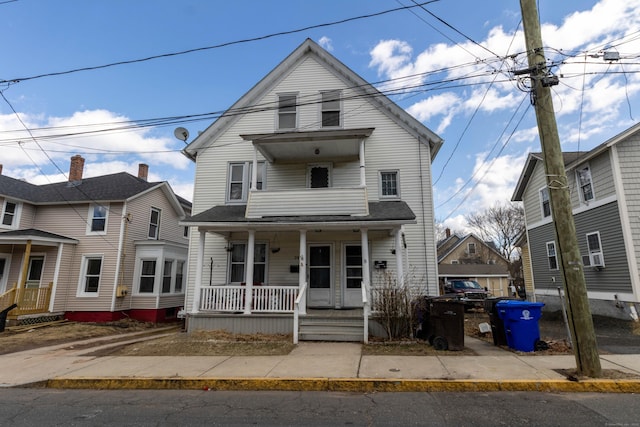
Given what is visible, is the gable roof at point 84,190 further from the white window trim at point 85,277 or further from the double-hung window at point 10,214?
the white window trim at point 85,277

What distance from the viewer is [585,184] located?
13773 mm

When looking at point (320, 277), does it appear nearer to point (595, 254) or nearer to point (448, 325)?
point (448, 325)

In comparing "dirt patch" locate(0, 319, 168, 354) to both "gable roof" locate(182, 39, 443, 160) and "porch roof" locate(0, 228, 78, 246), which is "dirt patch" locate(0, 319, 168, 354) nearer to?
"porch roof" locate(0, 228, 78, 246)

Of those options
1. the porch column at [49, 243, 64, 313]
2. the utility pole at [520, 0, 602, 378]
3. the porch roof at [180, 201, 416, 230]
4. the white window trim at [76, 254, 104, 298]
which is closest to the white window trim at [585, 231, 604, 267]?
the porch roof at [180, 201, 416, 230]

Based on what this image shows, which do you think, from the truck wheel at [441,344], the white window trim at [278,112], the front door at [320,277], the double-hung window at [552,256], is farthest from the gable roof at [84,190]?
the double-hung window at [552,256]

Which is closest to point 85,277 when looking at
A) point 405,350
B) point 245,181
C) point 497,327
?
point 245,181

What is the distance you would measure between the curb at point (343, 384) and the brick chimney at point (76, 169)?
595 inches

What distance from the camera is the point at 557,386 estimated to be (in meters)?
5.23

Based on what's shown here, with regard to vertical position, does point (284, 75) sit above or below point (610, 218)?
above

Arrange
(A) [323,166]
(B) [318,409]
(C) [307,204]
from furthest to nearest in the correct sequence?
1. (A) [323,166]
2. (C) [307,204]
3. (B) [318,409]

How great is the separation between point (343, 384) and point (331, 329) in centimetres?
383

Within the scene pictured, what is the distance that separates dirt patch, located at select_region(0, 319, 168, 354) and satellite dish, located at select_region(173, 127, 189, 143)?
7654 millimetres

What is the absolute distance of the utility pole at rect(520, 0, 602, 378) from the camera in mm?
5488

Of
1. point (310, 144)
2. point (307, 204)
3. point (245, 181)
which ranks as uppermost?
point (310, 144)
